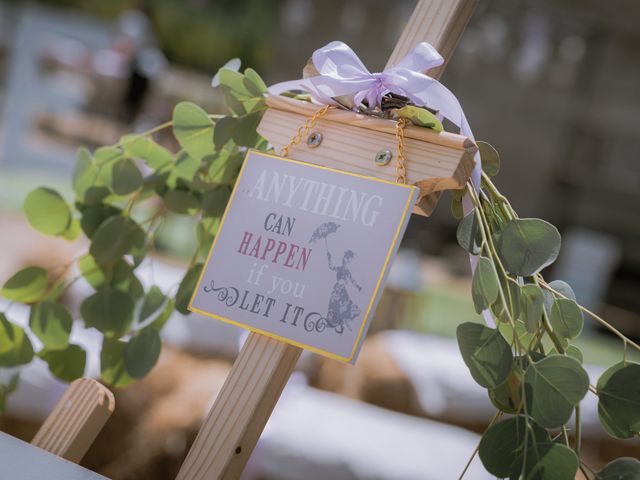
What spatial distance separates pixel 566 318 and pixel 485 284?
0.09m

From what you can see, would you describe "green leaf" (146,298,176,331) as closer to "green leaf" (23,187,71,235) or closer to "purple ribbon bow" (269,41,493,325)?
"green leaf" (23,187,71,235)

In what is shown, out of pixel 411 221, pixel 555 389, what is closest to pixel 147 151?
pixel 555 389

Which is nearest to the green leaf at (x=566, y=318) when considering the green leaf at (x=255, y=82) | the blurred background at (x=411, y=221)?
the green leaf at (x=255, y=82)

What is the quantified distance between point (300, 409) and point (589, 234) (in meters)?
10.5

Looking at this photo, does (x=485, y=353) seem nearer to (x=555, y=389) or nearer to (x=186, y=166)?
(x=555, y=389)

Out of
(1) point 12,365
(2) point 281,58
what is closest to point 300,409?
(1) point 12,365

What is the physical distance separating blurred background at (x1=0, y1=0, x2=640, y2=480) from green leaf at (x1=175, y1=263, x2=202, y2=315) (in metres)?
0.99

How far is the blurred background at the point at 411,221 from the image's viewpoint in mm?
1825

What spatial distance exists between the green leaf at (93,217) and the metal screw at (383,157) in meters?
0.34

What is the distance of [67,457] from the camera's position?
26.5 inches

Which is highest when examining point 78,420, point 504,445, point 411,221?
point 411,221

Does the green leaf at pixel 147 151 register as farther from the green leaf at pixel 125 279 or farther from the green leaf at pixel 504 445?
the green leaf at pixel 504 445

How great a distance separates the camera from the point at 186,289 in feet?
2.60

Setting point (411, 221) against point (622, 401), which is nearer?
point (622, 401)
